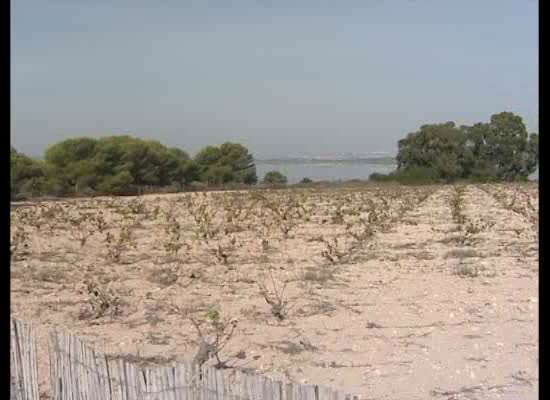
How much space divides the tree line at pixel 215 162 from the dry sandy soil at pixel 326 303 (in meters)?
26.3

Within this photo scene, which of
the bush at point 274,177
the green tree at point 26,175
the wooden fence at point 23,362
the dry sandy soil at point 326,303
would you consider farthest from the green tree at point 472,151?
the wooden fence at point 23,362

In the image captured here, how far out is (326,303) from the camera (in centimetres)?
572

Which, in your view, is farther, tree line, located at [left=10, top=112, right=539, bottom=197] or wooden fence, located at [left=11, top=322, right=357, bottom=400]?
tree line, located at [left=10, top=112, right=539, bottom=197]

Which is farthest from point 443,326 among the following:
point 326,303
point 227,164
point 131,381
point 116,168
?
point 227,164

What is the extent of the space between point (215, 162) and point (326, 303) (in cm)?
4949

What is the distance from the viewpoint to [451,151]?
2351 inches

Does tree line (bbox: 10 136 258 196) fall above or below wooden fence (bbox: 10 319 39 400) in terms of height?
above

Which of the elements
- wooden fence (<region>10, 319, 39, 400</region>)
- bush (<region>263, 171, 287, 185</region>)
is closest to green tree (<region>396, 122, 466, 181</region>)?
bush (<region>263, 171, 287, 185</region>)

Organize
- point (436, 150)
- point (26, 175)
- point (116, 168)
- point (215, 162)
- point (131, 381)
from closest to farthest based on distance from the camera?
point (131, 381) < point (26, 175) < point (116, 168) < point (215, 162) < point (436, 150)

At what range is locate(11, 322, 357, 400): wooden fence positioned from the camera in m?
2.19

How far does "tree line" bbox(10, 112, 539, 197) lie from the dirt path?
94.5 feet

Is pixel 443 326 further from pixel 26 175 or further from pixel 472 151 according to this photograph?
pixel 472 151

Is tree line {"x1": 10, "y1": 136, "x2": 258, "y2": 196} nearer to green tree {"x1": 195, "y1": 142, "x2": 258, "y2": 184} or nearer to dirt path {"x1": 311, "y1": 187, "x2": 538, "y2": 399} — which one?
green tree {"x1": 195, "y1": 142, "x2": 258, "y2": 184}

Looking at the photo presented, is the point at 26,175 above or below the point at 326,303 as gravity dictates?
above
